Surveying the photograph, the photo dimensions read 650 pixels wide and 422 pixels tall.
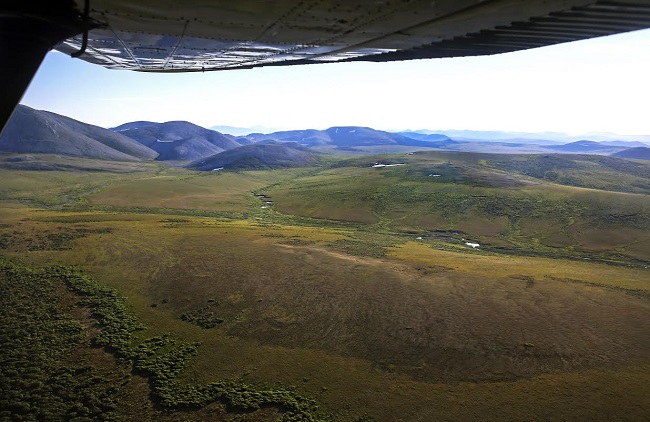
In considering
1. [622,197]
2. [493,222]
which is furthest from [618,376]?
[622,197]

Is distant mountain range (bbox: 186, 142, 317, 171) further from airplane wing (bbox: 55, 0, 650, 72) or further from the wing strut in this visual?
the wing strut

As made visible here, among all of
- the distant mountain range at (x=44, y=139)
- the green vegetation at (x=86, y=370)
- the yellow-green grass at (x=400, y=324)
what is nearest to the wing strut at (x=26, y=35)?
the green vegetation at (x=86, y=370)

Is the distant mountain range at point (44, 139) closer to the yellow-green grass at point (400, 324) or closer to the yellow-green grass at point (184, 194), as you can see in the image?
the yellow-green grass at point (184, 194)

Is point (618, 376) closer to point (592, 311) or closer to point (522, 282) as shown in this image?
point (592, 311)

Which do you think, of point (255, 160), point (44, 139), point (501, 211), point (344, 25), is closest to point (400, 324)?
point (344, 25)

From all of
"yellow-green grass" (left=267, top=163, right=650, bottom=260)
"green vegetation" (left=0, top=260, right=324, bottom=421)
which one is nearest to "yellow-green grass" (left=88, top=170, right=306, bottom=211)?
"yellow-green grass" (left=267, top=163, right=650, bottom=260)

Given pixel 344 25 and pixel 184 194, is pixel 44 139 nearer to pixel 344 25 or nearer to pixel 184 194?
pixel 184 194
